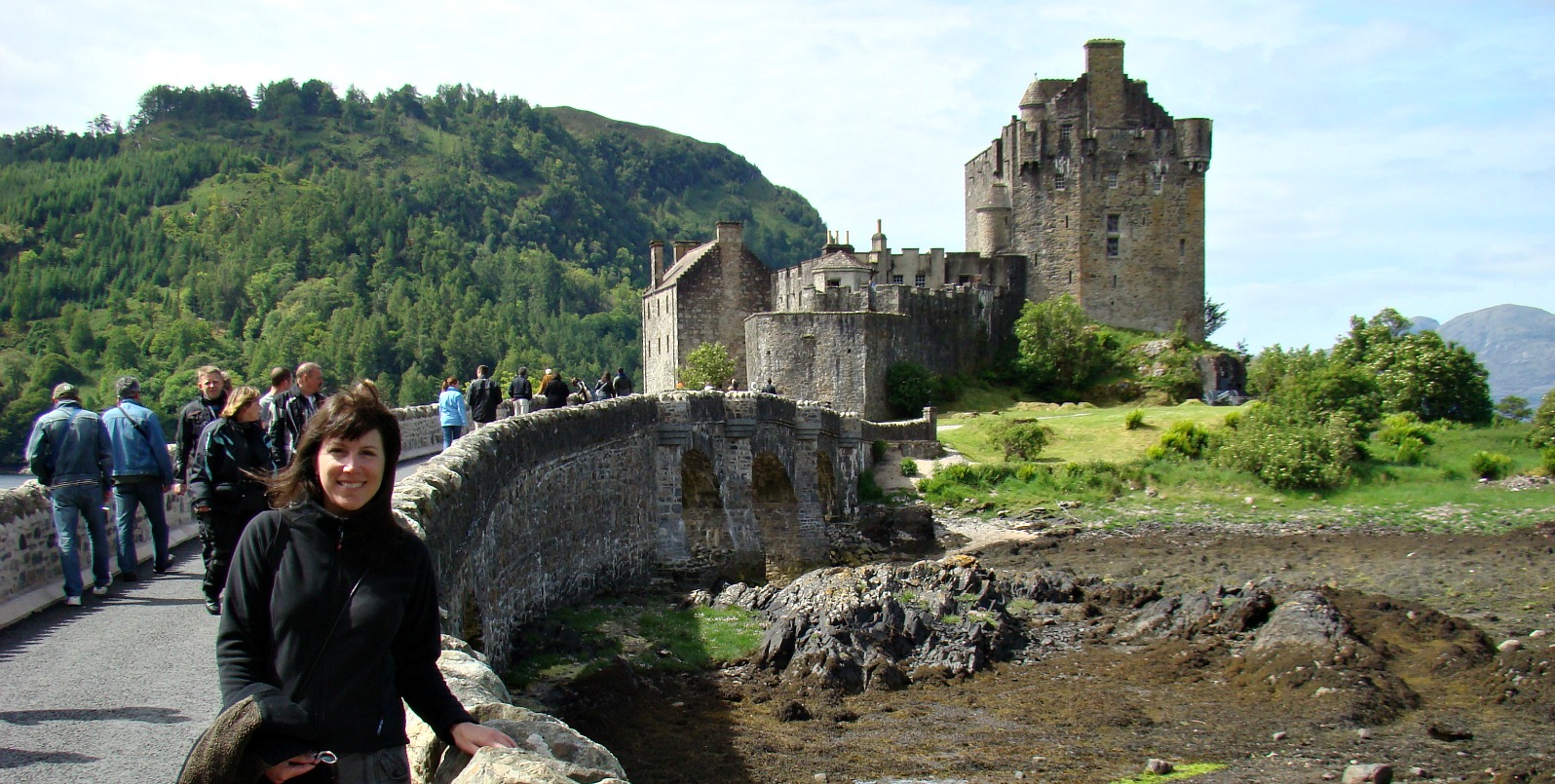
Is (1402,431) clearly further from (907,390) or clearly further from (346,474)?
(346,474)

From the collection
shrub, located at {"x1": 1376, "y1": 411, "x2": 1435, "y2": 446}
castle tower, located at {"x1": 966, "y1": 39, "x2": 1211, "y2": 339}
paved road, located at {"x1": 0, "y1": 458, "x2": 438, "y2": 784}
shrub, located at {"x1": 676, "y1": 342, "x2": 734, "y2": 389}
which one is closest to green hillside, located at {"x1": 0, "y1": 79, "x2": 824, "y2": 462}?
shrub, located at {"x1": 676, "y1": 342, "x2": 734, "y2": 389}

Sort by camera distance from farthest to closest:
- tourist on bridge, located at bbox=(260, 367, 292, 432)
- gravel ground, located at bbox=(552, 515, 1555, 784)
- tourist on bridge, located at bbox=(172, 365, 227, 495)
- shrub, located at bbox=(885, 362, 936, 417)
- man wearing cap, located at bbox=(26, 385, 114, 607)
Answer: shrub, located at bbox=(885, 362, 936, 417), gravel ground, located at bbox=(552, 515, 1555, 784), tourist on bridge, located at bbox=(260, 367, 292, 432), man wearing cap, located at bbox=(26, 385, 114, 607), tourist on bridge, located at bbox=(172, 365, 227, 495)

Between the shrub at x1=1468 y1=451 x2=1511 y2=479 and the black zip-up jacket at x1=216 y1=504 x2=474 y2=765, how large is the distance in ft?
114

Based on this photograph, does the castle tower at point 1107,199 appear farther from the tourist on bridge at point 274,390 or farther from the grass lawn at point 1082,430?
the tourist on bridge at point 274,390

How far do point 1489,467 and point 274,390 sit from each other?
3086 centimetres

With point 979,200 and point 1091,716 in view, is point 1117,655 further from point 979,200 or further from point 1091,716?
point 979,200

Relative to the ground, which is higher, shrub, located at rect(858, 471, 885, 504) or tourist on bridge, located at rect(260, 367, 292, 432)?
tourist on bridge, located at rect(260, 367, 292, 432)

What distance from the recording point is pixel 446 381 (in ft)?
71.4

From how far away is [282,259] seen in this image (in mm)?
128125

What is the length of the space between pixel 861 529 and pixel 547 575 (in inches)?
662

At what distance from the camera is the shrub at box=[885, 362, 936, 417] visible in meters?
44.8

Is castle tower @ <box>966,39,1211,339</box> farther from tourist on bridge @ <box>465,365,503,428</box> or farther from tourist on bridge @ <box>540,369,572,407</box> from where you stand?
tourist on bridge @ <box>465,365,503,428</box>

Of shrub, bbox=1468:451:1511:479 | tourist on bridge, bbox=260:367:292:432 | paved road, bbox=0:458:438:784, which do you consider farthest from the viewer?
shrub, bbox=1468:451:1511:479

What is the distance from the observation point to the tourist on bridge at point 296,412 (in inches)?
444
